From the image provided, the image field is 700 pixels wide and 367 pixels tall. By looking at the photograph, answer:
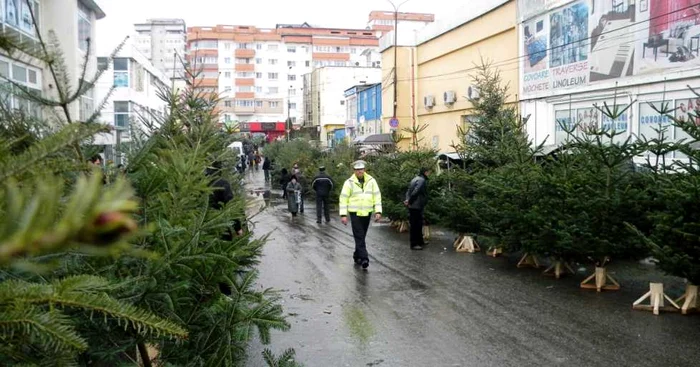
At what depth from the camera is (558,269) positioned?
1037cm

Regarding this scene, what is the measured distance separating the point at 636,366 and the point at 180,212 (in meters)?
4.44

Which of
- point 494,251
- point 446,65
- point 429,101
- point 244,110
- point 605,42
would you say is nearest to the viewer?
point 494,251

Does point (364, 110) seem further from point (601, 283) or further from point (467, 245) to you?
point (601, 283)

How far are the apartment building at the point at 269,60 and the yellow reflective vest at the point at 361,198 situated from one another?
94183 millimetres

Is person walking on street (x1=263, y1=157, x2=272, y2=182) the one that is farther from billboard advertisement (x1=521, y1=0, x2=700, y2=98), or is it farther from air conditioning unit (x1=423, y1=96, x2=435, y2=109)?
billboard advertisement (x1=521, y1=0, x2=700, y2=98)

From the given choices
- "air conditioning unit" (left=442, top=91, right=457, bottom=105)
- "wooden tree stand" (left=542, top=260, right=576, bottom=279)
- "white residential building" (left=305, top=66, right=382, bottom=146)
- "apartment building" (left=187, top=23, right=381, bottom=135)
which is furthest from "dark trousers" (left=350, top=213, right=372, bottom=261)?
"apartment building" (left=187, top=23, right=381, bottom=135)

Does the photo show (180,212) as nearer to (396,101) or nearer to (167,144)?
(167,144)

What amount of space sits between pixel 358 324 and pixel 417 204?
6.30 metres

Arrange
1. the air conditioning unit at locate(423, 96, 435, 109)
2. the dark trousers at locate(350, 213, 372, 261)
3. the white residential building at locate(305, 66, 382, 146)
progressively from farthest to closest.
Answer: the white residential building at locate(305, 66, 382, 146) < the air conditioning unit at locate(423, 96, 435, 109) < the dark trousers at locate(350, 213, 372, 261)

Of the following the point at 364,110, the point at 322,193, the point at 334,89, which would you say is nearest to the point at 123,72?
the point at 364,110

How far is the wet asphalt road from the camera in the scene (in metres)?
6.48

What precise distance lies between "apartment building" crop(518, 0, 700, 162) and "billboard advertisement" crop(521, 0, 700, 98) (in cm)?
3

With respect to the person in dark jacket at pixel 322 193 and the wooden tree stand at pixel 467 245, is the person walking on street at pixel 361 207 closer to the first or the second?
the wooden tree stand at pixel 467 245

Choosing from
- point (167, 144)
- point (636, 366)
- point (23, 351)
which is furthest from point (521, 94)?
point (23, 351)
